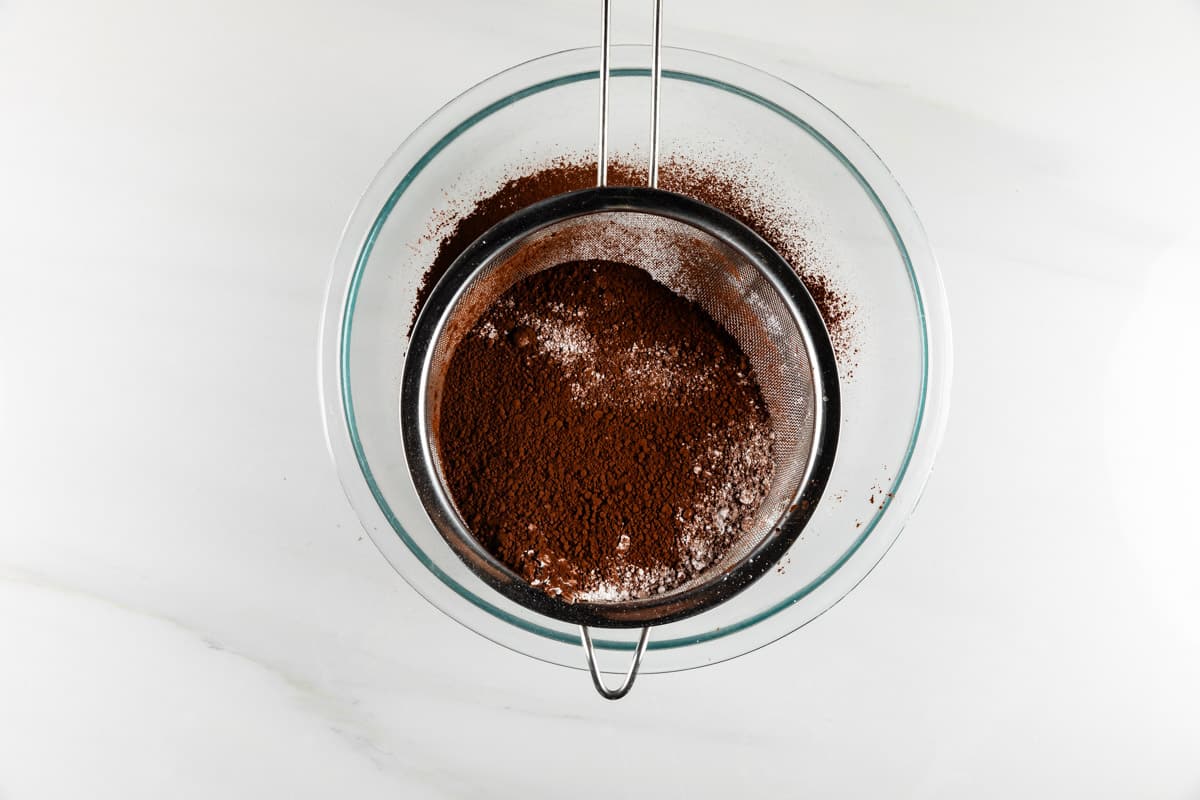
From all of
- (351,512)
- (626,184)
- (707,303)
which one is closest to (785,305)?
(707,303)

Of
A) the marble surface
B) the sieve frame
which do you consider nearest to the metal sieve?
the sieve frame

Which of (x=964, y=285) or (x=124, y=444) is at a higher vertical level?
(x=964, y=285)

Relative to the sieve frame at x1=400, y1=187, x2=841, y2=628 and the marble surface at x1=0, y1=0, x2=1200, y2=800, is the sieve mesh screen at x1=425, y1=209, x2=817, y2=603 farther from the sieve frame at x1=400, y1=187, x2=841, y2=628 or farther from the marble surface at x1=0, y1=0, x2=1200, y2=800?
the marble surface at x1=0, y1=0, x2=1200, y2=800

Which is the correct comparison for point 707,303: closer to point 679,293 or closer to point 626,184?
point 679,293

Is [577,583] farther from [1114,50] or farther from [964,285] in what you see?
[1114,50]

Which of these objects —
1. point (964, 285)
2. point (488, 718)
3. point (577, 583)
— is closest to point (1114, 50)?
point (964, 285)

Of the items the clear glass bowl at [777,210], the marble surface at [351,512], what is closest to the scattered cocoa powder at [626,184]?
the clear glass bowl at [777,210]
